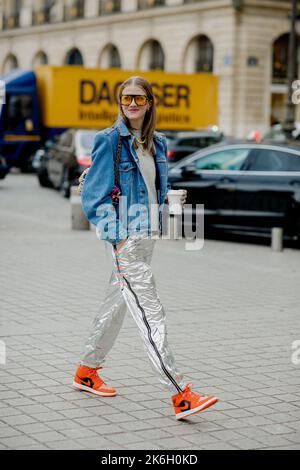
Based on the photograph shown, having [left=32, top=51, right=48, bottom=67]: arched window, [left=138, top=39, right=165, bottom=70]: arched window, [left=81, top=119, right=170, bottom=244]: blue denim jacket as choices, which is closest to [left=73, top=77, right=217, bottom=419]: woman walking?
[left=81, top=119, right=170, bottom=244]: blue denim jacket

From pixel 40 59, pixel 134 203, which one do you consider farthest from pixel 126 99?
pixel 40 59

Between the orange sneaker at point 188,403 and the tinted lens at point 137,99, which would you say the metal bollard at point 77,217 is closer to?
the tinted lens at point 137,99

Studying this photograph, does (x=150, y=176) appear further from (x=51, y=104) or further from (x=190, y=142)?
Result: (x=51, y=104)

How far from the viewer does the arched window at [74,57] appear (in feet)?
167

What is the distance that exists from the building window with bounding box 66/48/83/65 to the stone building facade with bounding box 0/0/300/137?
0.05 m

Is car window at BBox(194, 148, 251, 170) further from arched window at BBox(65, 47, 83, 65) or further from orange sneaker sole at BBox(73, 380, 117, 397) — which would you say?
arched window at BBox(65, 47, 83, 65)

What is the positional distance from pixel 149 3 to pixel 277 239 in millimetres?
33468

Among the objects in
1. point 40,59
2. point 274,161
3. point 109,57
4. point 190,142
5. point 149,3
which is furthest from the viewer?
point 40,59

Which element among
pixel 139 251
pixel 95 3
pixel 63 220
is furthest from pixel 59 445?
pixel 95 3

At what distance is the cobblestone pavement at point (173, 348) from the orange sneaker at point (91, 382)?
0.06 metres

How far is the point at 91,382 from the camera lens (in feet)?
20.1

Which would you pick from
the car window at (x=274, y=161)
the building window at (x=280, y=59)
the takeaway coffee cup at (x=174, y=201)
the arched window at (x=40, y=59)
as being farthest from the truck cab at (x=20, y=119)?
the takeaway coffee cup at (x=174, y=201)

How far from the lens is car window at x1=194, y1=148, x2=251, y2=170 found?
14.9 metres
